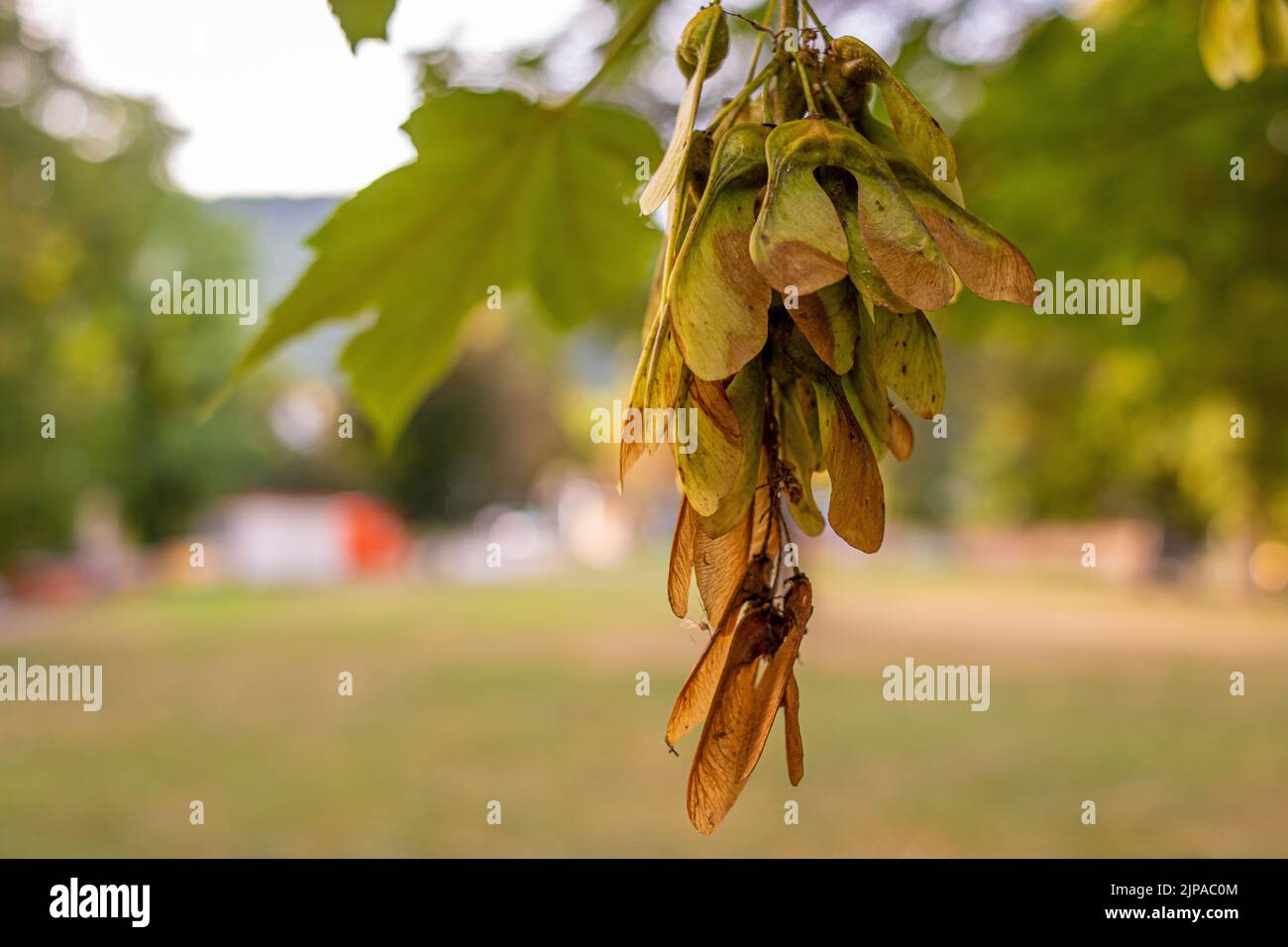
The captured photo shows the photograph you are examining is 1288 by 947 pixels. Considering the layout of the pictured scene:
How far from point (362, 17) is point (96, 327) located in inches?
1018

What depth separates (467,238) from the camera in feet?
4.95

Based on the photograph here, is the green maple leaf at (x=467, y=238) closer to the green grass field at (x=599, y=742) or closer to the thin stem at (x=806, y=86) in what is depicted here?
the thin stem at (x=806, y=86)

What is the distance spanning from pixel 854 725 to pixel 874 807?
3296mm

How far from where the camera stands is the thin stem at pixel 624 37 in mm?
1030

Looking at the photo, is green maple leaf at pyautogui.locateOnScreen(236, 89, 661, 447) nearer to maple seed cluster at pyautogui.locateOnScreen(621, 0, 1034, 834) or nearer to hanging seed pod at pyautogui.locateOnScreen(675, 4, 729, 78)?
hanging seed pod at pyautogui.locateOnScreen(675, 4, 729, 78)

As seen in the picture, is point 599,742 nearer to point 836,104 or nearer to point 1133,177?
point 1133,177

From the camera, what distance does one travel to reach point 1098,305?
4.03 m

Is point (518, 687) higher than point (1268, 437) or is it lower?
lower

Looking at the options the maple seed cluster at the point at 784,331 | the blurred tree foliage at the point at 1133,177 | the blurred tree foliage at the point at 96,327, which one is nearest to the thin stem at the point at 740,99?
the maple seed cluster at the point at 784,331

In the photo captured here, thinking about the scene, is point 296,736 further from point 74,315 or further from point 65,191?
point 74,315

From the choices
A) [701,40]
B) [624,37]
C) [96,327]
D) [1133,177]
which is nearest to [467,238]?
[624,37]

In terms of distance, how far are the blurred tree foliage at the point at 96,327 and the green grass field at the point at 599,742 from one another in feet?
11.6

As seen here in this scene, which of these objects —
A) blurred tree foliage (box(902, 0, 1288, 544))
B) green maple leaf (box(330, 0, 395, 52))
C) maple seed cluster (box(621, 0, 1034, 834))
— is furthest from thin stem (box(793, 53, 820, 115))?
blurred tree foliage (box(902, 0, 1288, 544))

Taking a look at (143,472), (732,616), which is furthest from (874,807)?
(143,472)
